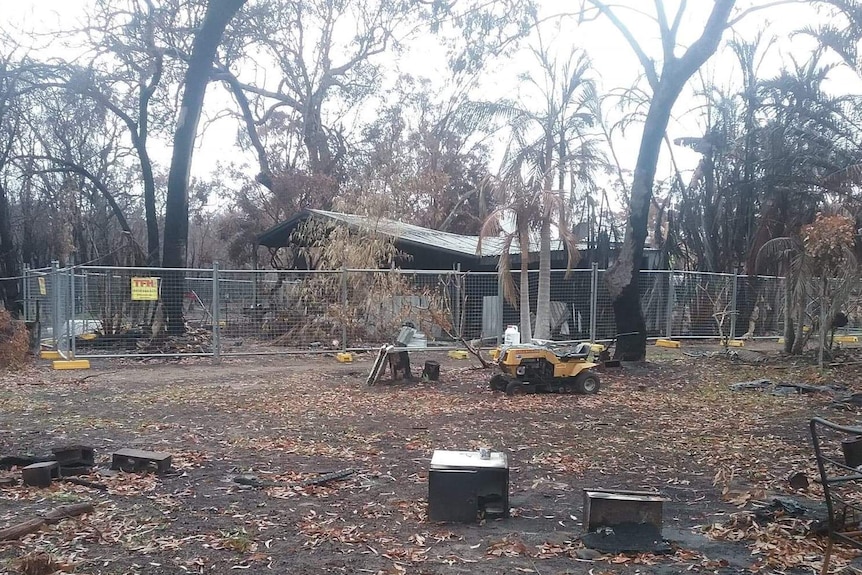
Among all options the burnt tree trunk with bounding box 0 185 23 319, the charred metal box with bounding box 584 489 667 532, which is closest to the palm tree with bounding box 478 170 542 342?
the charred metal box with bounding box 584 489 667 532

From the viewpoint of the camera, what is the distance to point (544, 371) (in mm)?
9836

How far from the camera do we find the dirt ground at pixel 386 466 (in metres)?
3.96

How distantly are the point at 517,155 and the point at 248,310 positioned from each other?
7624mm

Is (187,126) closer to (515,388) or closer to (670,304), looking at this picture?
(515,388)

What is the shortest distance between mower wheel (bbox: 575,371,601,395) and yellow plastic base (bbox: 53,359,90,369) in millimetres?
8628

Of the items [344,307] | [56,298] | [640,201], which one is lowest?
[344,307]

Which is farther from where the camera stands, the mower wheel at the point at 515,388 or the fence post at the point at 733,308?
the fence post at the point at 733,308

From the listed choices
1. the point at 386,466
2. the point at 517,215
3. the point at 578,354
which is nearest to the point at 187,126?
the point at 517,215

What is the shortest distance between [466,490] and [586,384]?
578cm

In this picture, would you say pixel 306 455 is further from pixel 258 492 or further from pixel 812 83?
pixel 812 83

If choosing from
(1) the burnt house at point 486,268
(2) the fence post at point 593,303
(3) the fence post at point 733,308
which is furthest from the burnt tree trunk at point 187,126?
(3) the fence post at point 733,308

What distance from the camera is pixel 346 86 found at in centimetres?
3023

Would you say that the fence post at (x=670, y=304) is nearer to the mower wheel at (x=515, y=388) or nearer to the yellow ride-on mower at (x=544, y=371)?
the yellow ride-on mower at (x=544, y=371)

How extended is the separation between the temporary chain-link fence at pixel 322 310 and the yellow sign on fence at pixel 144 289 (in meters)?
0.02
